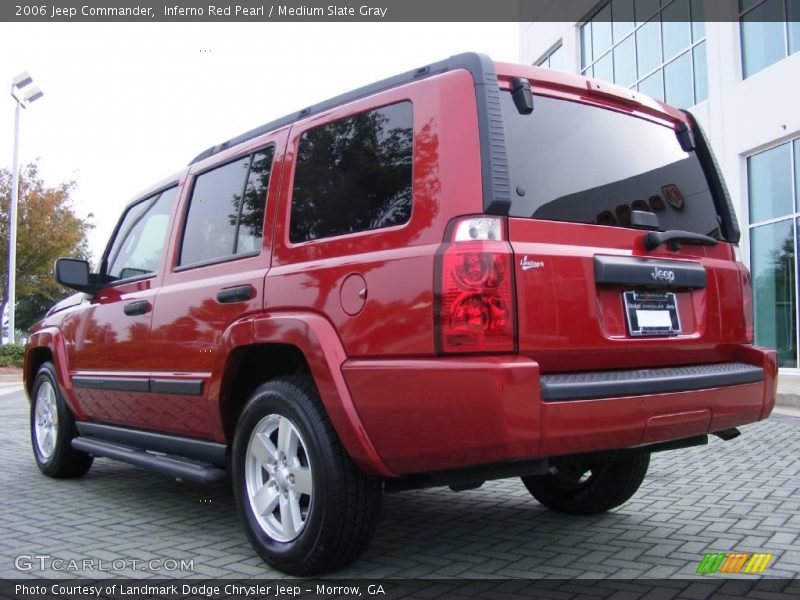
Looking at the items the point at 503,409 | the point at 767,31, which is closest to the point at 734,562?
the point at 503,409

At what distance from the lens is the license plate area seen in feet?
10.2

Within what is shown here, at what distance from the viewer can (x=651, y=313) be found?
3.19 meters

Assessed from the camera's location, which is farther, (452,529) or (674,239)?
(452,529)

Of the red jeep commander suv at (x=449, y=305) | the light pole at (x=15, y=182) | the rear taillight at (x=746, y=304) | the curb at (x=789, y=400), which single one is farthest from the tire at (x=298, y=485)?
the light pole at (x=15, y=182)

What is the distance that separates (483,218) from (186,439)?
7.09ft

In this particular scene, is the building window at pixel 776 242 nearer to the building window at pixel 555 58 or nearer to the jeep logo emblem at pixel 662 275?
the building window at pixel 555 58

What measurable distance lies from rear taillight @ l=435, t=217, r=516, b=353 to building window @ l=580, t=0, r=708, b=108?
50.2ft

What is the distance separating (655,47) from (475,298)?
56.3 ft

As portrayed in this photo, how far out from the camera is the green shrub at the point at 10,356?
22781mm

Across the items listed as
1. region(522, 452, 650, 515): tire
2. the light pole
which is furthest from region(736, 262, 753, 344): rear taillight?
the light pole

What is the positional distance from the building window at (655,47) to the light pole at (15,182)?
18284 millimetres

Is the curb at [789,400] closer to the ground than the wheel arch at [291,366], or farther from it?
closer to the ground

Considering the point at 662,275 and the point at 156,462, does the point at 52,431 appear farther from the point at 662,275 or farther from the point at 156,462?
the point at 662,275

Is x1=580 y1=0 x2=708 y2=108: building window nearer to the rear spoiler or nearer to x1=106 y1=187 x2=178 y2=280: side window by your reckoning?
the rear spoiler
